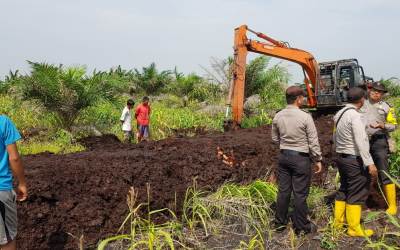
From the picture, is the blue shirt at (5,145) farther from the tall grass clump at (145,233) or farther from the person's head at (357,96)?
the person's head at (357,96)

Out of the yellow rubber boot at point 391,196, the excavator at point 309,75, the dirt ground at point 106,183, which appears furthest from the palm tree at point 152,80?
the yellow rubber boot at point 391,196

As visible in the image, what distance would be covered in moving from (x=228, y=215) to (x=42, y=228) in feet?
6.31

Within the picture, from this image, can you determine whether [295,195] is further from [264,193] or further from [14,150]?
[14,150]

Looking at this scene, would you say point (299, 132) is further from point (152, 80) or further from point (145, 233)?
point (152, 80)

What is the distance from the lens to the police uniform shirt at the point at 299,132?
502 centimetres

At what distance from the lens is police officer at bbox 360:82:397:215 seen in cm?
557

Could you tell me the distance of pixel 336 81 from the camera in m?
13.8

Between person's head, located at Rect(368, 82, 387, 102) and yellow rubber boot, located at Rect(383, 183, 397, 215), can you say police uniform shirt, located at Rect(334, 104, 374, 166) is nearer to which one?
person's head, located at Rect(368, 82, 387, 102)

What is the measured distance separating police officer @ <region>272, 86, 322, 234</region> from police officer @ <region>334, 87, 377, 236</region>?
293 mm

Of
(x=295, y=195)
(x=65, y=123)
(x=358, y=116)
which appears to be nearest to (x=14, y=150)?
(x=295, y=195)

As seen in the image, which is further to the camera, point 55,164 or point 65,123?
point 65,123

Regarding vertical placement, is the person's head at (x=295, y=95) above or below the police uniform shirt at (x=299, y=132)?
above

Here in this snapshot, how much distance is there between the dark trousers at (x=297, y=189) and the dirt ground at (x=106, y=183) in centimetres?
123

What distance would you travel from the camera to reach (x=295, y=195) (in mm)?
5051
